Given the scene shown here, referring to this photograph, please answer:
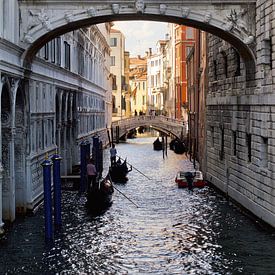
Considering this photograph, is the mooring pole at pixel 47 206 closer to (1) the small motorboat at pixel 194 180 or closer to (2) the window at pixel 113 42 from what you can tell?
(1) the small motorboat at pixel 194 180

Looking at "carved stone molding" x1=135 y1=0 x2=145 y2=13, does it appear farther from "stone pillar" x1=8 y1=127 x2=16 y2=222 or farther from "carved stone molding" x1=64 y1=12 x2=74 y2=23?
"stone pillar" x1=8 y1=127 x2=16 y2=222

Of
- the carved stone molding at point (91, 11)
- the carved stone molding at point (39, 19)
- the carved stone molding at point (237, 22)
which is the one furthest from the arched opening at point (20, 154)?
the carved stone molding at point (237, 22)

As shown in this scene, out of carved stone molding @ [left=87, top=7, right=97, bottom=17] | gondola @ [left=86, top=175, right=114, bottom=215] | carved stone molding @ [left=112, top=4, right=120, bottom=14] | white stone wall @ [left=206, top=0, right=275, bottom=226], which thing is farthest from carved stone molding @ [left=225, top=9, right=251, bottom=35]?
gondola @ [left=86, top=175, right=114, bottom=215]

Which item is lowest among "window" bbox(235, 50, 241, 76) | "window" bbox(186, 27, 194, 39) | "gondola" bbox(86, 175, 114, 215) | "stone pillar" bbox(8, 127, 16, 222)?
"gondola" bbox(86, 175, 114, 215)

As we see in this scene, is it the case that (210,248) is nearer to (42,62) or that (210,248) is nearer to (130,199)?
(130,199)

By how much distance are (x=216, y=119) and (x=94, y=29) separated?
14.6 meters

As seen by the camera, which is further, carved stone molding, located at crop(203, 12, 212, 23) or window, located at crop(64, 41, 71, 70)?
window, located at crop(64, 41, 71, 70)

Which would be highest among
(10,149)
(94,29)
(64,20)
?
(94,29)

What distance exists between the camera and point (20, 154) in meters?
13.7

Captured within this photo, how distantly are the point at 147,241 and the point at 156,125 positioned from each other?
104ft

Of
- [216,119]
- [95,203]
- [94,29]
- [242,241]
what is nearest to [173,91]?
[94,29]

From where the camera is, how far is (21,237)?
38.2 feet

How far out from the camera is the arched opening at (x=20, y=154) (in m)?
13.7

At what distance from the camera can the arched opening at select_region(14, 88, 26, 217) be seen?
1366cm
